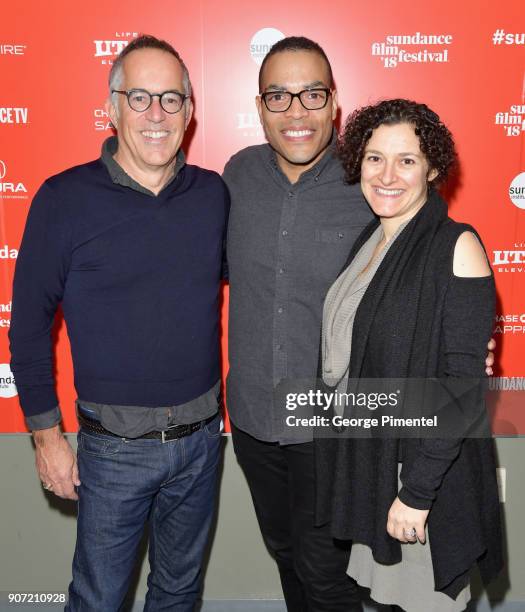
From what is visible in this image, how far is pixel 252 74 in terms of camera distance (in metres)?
2.49

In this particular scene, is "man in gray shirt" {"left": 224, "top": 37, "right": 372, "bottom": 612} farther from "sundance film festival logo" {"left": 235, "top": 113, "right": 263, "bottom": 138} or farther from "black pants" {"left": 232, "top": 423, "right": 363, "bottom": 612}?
"sundance film festival logo" {"left": 235, "top": 113, "right": 263, "bottom": 138}

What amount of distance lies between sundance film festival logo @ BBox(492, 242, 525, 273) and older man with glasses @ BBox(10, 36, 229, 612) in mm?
1270

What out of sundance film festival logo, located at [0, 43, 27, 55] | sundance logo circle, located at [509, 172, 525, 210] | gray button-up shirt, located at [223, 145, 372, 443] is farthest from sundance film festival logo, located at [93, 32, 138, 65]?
sundance logo circle, located at [509, 172, 525, 210]

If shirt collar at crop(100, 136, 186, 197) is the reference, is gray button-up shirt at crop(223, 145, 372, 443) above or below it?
below

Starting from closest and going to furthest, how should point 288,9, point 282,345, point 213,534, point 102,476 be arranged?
point 102,476 < point 282,345 < point 288,9 < point 213,534

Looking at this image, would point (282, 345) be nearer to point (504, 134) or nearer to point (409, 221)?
point (409, 221)

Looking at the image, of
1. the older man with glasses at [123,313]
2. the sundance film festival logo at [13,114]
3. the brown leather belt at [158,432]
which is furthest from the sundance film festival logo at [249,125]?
the brown leather belt at [158,432]

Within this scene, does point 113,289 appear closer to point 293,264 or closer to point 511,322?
point 293,264

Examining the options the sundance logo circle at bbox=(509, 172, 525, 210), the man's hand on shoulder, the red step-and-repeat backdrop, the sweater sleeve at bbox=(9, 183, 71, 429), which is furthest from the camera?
the sundance logo circle at bbox=(509, 172, 525, 210)

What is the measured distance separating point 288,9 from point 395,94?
20.8 inches

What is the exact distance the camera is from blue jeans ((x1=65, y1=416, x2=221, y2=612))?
1.91 m

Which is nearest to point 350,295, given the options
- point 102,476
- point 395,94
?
point 102,476

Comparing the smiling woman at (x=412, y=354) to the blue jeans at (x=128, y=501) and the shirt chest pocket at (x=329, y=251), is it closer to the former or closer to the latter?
the shirt chest pocket at (x=329, y=251)

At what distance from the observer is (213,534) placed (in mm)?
2799
